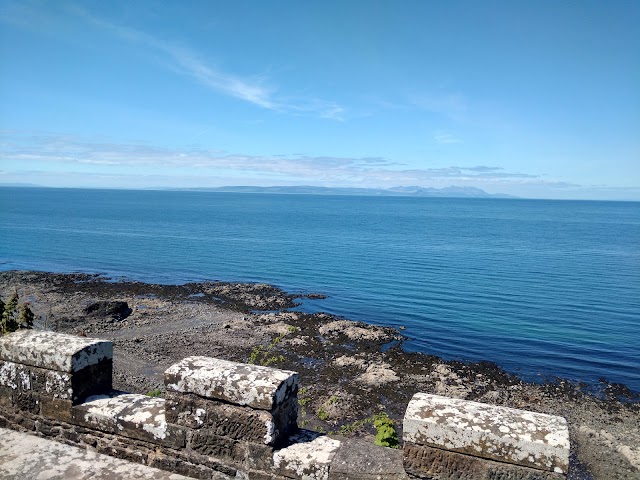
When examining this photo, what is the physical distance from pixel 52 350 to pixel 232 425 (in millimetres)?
2179

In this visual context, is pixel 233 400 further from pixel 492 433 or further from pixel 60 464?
pixel 492 433

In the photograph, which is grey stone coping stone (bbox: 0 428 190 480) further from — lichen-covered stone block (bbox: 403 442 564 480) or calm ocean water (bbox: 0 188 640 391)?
calm ocean water (bbox: 0 188 640 391)

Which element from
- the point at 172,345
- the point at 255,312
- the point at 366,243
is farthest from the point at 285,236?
the point at 172,345

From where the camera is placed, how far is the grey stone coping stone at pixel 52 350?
4707 mm

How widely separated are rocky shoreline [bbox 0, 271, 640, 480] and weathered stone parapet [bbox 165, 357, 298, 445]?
41.8ft

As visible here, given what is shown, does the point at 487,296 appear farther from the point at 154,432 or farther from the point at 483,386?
the point at 154,432

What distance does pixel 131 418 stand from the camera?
4477 mm

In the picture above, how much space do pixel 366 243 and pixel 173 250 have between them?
96.3 ft

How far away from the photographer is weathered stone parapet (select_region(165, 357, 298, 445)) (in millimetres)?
4016

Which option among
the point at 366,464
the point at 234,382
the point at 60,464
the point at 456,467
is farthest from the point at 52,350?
the point at 456,467

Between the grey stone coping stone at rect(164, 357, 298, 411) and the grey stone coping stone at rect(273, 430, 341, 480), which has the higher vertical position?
the grey stone coping stone at rect(164, 357, 298, 411)

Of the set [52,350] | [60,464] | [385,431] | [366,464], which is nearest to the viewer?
[366,464]

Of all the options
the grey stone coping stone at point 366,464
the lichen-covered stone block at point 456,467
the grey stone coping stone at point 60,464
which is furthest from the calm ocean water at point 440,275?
the grey stone coping stone at point 60,464

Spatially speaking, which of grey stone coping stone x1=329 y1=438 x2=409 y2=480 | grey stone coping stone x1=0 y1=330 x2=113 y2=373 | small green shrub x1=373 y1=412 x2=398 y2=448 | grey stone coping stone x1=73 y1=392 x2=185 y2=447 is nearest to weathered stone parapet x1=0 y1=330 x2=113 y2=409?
grey stone coping stone x1=0 y1=330 x2=113 y2=373
